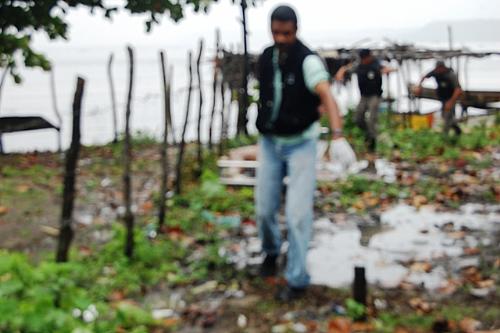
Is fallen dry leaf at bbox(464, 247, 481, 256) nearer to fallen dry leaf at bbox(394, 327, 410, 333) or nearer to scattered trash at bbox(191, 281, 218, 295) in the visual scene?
fallen dry leaf at bbox(394, 327, 410, 333)

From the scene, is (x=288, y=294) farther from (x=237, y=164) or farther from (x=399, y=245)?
(x=237, y=164)

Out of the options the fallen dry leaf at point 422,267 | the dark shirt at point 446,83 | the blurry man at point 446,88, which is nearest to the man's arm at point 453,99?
the blurry man at point 446,88

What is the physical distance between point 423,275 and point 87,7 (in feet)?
25.5

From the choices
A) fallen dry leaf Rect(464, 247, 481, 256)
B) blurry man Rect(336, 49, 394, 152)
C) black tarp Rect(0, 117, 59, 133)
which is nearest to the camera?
fallen dry leaf Rect(464, 247, 481, 256)

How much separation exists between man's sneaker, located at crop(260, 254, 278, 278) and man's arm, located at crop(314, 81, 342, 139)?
1301 mm

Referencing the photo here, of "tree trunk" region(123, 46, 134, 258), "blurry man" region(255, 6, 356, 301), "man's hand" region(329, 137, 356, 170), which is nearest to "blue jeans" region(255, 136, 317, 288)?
"blurry man" region(255, 6, 356, 301)

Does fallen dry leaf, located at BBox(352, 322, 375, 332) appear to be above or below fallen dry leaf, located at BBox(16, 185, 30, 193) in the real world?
below

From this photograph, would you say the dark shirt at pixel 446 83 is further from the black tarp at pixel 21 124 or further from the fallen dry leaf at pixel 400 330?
the fallen dry leaf at pixel 400 330

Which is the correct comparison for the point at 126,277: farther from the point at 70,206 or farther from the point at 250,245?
the point at 250,245

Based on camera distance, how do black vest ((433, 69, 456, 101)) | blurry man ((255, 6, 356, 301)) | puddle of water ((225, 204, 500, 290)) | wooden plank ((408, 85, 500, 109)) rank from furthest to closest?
wooden plank ((408, 85, 500, 109)) < black vest ((433, 69, 456, 101)) < puddle of water ((225, 204, 500, 290)) < blurry man ((255, 6, 356, 301))

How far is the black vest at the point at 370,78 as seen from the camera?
10.9 metres

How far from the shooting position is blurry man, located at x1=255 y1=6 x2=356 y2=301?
417cm

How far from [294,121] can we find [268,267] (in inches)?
52.3

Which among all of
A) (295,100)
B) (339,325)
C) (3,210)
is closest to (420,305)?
(339,325)
